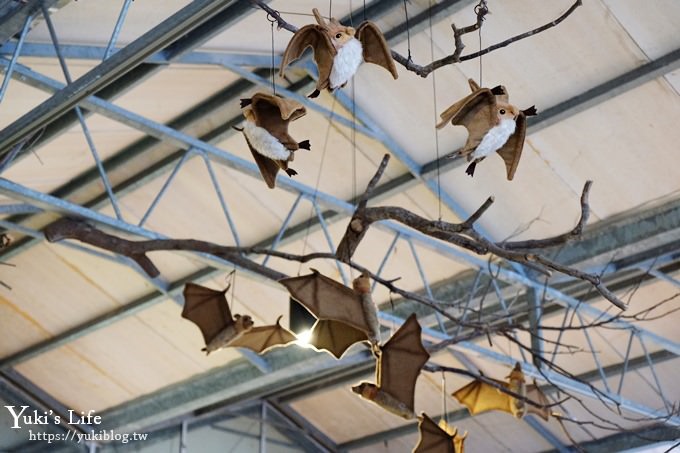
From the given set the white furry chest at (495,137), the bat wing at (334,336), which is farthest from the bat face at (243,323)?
the white furry chest at (495,137)

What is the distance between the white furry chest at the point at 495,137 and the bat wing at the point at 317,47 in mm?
657

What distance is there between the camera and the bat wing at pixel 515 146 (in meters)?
4.61

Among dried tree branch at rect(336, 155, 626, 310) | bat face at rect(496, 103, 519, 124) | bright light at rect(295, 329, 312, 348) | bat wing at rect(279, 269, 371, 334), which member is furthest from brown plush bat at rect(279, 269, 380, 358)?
bat face at rect(496, 103, 519, 124)

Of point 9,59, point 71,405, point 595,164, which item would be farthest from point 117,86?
point 71,405

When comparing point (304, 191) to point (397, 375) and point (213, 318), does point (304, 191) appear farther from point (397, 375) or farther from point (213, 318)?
point (397, 375)

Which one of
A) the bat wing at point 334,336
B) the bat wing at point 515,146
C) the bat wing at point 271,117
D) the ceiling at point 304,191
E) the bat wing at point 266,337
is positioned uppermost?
the ceiling at point 304,191

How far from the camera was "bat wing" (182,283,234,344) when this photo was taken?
753cm

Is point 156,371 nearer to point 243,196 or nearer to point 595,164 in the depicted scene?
point 243,196

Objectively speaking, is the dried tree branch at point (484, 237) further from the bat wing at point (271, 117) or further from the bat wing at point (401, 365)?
the bat wing at point (401, 365)

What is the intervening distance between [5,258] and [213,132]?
9.66ft

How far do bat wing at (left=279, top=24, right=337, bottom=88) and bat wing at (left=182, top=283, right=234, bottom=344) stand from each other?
3340 mm

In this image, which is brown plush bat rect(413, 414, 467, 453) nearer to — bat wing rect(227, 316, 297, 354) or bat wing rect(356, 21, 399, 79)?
bat wing rect(227, 316, 297, 354)

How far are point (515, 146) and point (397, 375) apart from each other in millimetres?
2417

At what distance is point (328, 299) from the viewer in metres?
6.23
